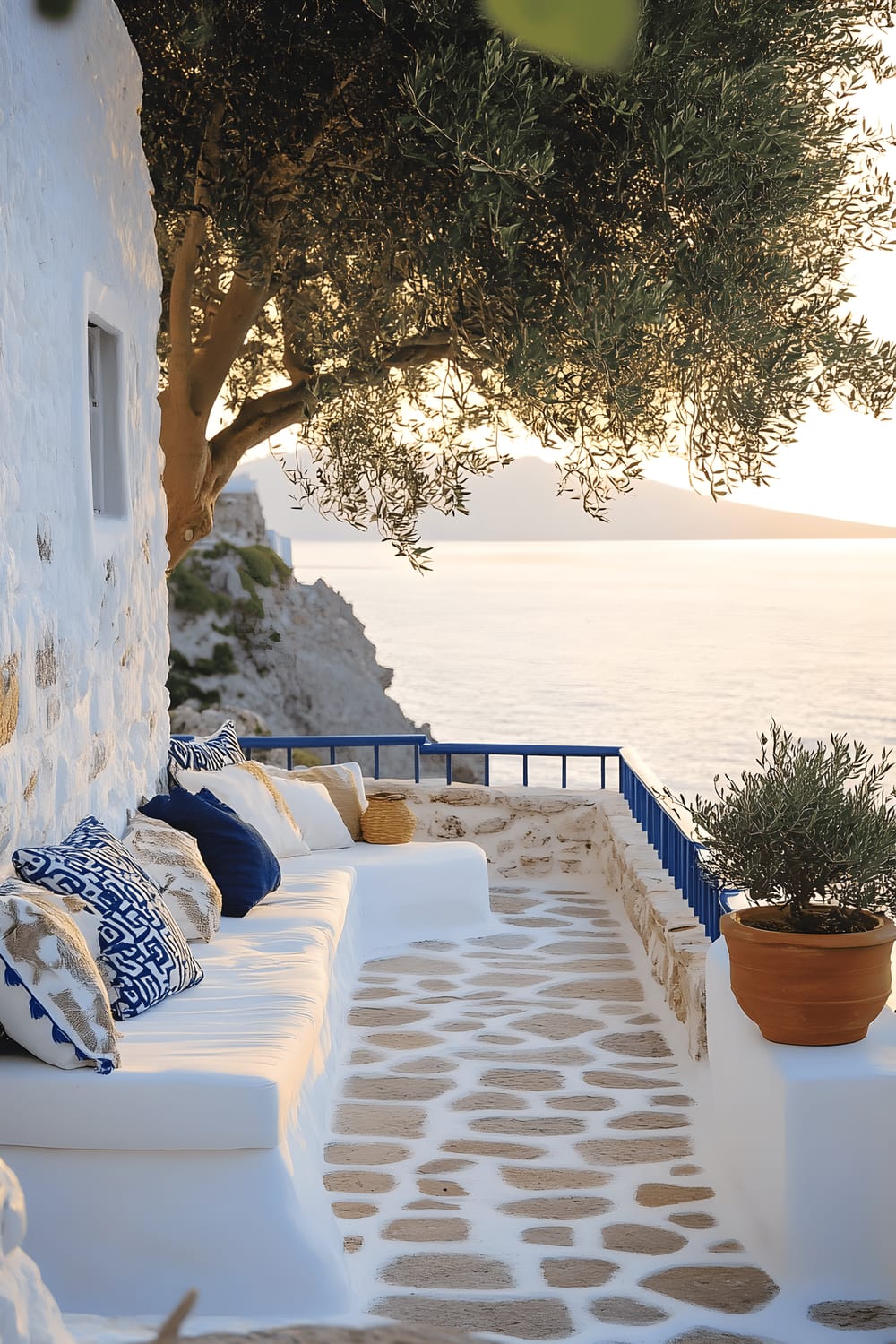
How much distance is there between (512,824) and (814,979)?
4091mm

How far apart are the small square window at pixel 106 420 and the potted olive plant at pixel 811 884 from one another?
7.52ft

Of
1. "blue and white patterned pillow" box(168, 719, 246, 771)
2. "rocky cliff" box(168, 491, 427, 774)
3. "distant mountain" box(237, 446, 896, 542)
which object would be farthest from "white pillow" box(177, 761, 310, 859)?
"distant mountain" box(237, 446, 896, 542)

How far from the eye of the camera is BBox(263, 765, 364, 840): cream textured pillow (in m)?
5.96

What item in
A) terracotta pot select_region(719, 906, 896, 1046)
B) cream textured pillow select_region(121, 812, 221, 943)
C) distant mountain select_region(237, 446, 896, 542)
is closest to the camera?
terracotta pot select_region(719, 906, 896, 1046)

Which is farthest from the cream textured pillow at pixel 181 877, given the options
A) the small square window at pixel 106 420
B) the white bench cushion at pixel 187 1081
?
the small square window at pixel 106 420

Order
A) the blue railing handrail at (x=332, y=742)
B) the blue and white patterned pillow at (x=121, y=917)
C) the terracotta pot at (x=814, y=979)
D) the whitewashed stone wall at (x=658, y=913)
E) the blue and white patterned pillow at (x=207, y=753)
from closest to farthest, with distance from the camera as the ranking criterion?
the terracotta pot at (x=814, y=979)
the blue and white patterned pillow at (x=121, y=917)
the whitewashed stone wall at (x=658, y=913)
the blue and white patterned pillow at (x=207, y=753)
the blue railing handrail at (x=332, y=742)

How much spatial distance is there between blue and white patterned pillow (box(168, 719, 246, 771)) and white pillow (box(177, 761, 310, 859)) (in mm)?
48

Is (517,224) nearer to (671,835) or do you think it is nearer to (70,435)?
(70,435)

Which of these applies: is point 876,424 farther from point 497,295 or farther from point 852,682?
point 852,682

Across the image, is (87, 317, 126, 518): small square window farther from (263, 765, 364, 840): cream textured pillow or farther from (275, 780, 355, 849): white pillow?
(263, 765, 364, 840): cream textured pillow

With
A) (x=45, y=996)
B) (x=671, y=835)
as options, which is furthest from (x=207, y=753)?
(x=45, y=996)

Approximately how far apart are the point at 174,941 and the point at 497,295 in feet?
9.25

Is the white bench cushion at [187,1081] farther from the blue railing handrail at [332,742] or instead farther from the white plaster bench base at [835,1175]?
the blue railing handrail at [332,742]

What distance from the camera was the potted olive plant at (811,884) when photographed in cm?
275
